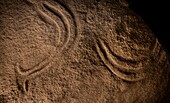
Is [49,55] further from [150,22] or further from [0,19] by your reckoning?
[150,22]

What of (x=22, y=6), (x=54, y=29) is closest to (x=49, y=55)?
(x=54, y=29)

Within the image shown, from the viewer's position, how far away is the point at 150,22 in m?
1.00

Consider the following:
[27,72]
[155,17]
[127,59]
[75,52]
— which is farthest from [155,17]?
[27,72]

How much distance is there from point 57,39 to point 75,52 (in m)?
0.10

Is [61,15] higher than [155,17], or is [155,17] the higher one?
[155,17]

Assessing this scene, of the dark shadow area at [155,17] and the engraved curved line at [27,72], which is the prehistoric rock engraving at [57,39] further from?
the dark shadow area at [155,17]

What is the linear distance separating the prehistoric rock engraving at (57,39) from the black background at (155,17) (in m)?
0.30

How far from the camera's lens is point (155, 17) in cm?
101

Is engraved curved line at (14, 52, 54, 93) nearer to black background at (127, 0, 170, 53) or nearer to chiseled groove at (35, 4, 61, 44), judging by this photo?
chiseled groove at (35, 4, 61, 44)

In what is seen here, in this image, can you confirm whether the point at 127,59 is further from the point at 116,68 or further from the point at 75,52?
the point at 75,52

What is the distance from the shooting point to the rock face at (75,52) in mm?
954

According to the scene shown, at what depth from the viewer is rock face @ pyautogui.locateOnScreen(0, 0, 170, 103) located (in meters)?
0.95

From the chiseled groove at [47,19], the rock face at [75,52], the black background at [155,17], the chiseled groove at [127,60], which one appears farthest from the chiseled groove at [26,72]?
the black background at [155,17]

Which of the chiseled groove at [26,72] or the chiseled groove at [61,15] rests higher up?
the chiseled groove at [61,15]
